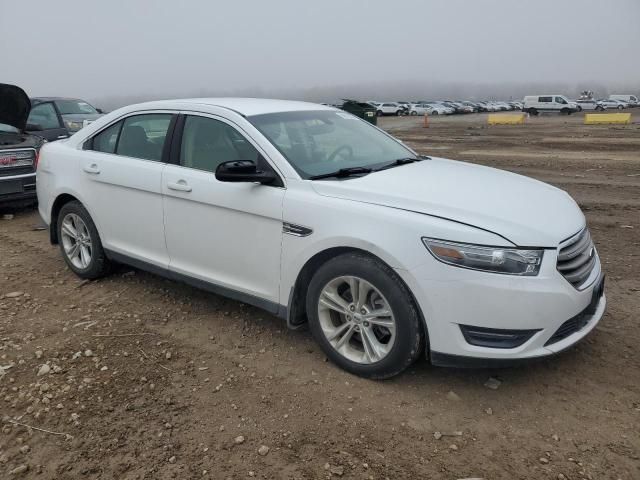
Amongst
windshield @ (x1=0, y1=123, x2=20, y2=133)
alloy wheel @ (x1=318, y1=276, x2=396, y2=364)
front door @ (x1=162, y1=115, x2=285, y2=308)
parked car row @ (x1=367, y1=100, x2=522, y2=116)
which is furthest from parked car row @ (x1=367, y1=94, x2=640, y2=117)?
alloy wheel @ (x1=318, y1=276, x2=396, y2=364)

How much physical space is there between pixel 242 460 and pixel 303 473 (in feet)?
1.03

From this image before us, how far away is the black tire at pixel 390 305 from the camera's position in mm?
2975

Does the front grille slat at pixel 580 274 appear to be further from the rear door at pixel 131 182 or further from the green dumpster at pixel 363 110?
the green dumpster at pixel 363 110

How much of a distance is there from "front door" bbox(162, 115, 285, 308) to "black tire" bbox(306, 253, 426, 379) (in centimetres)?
42

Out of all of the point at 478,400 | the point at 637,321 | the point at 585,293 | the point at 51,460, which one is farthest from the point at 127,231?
the point at 637,321

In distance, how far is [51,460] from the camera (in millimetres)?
2664

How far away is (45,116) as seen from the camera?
1111 cm

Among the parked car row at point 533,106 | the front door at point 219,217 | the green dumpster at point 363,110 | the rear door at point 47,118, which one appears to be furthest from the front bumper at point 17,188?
the parked car row at point 533,106

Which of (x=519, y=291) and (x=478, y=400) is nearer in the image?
(x=519, y=291)

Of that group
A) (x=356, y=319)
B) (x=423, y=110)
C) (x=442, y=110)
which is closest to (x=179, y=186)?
(x=356, y=319)

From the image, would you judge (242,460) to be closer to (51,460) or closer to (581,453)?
(51,460)

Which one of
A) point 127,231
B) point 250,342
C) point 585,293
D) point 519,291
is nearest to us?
point 519,291

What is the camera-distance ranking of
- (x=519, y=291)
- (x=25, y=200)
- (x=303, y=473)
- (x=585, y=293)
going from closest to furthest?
1. (x=303, y=473)
2. (x=519, y=291)
3. (x=585, y=293)
4. (x=25, y=200)

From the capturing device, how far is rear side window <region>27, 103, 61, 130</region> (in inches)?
428
